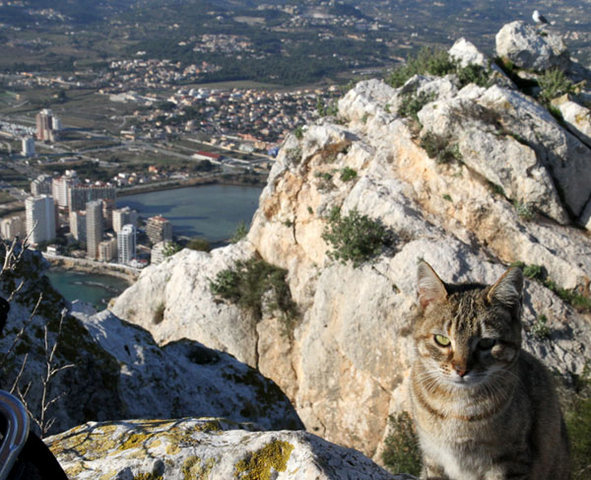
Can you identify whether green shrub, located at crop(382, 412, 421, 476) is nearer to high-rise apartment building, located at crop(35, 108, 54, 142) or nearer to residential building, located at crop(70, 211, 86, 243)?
residential building, located at crop(70, 211, 86, 243)

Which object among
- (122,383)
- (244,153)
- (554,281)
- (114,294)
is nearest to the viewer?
(122,383)

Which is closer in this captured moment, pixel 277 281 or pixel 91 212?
pixel 277 281

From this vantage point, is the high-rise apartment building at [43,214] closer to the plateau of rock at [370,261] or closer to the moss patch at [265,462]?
the plateau of rock at [370,261]

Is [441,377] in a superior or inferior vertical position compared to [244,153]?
superior

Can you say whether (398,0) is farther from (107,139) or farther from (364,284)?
(364,284)

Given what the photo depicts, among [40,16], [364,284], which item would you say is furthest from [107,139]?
[40,16]

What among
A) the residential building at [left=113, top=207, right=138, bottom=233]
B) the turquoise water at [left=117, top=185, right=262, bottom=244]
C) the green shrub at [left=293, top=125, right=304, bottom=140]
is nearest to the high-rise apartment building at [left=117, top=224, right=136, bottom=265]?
the residential building at [left=113, top=207, right=138, bottom=233]

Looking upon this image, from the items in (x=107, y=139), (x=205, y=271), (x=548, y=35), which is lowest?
(x=107, y=139)
